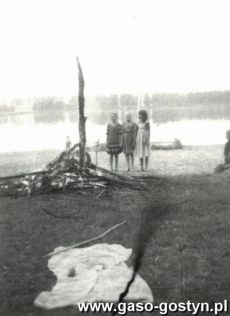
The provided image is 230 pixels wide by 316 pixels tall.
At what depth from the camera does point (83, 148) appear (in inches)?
423

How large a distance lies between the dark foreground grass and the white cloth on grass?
12 cm

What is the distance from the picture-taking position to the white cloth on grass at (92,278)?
4.65 m

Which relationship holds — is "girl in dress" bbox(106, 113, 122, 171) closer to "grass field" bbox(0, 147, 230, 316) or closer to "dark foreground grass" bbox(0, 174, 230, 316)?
"grass field" bbox(0, 147, 230, 316)

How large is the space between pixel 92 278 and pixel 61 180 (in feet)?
15.9

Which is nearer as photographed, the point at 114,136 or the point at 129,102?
the point at 114,136

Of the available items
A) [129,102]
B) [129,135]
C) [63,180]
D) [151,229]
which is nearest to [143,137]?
[129,135]

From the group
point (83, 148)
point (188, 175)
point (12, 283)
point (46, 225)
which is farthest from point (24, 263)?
point (188, 175)

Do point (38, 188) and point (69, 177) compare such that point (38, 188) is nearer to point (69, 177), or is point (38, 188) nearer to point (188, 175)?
point (69, 177)

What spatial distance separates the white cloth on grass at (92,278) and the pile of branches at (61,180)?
3.55m

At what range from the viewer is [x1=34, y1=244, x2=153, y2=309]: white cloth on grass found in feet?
15.3

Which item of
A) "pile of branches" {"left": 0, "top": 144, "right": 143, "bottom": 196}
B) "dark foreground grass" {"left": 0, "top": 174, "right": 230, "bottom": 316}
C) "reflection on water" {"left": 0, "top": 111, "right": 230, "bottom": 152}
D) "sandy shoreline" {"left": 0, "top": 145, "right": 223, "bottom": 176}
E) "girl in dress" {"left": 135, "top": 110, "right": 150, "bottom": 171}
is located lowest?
"reflection on water" {"left": 0, "top": 111, "right": 230, "bottom": 152}

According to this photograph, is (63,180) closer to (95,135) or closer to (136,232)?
(136,232)

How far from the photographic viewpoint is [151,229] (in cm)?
695

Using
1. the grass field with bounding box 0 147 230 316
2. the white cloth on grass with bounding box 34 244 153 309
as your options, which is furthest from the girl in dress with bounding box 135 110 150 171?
the white cloth on grass with bounding box 34 244 153 309
